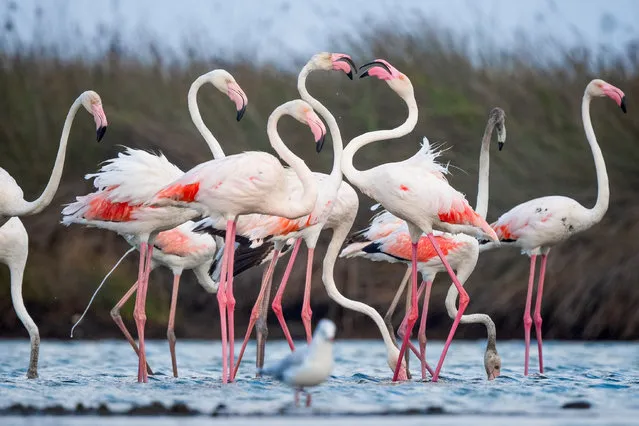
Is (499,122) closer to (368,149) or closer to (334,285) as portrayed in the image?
(334,285)

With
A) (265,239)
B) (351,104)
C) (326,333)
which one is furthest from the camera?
(351,104)

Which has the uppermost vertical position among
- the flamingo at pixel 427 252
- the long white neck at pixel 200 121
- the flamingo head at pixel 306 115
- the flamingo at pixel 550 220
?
the long white neck at pixel 200 121

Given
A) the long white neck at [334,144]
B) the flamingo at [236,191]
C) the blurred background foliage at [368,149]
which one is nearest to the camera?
the flamingo at [236,191]

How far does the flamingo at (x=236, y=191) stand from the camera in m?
9.21

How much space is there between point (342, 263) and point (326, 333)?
6996 millimetres

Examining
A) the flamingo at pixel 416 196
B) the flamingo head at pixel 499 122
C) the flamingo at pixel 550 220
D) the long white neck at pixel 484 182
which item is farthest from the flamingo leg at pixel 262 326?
the flamingo head at pixel 499 122

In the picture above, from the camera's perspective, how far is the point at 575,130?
15.0 meters

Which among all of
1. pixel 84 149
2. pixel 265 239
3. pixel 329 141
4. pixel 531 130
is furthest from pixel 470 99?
pixel 265 239

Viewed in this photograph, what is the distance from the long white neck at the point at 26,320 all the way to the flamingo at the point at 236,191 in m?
1.55

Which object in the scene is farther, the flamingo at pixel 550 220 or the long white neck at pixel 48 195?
the flamingo at pixel 550 220

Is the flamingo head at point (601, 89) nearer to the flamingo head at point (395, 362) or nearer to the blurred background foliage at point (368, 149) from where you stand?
the blurred background foliage at point (368, 149)

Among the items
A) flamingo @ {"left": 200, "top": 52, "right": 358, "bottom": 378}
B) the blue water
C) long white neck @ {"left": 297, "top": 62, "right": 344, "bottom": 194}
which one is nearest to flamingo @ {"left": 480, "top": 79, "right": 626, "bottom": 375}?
the blue water

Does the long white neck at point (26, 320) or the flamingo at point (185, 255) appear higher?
the flamingo at point (185, 255)

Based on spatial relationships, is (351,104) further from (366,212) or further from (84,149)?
(84,149)
